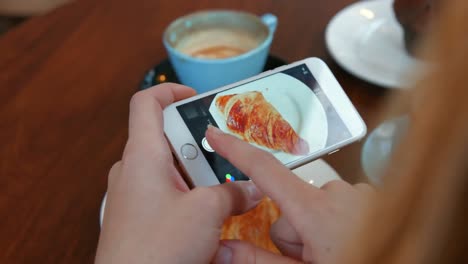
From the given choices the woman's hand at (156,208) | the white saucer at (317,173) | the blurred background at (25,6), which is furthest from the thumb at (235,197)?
the blurred background at (25,6)

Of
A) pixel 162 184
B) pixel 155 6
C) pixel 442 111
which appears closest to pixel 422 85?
pixel 442 111

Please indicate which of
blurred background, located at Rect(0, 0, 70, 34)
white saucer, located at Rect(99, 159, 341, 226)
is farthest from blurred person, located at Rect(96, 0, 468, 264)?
blurred background, located at Rect(0, 0, 70, 34)

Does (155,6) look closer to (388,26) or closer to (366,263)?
(388,26)

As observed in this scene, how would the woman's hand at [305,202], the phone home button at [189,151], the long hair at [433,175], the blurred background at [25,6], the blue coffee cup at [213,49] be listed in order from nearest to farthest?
the long hair at [433,175] < the woman's hand at [305,202] < the phone home button at [189,151] < the blue coffee cup at [213,49] < the blurred background at [25,6]

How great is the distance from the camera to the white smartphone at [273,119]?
0.43 metres

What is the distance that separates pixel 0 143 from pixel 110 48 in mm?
207

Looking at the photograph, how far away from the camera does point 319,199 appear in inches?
12.5

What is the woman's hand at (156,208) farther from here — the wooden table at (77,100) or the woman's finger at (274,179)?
the wooden table at (77,100)

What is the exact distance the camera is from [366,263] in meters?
0.15

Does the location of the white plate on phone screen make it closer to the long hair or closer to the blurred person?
the blurred person

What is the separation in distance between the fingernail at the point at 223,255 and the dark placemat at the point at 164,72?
0.29 metres

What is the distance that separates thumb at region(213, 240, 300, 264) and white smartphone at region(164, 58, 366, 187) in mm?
71

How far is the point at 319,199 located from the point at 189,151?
151 millimetres

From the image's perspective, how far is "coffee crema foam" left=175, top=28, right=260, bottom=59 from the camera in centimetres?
60
